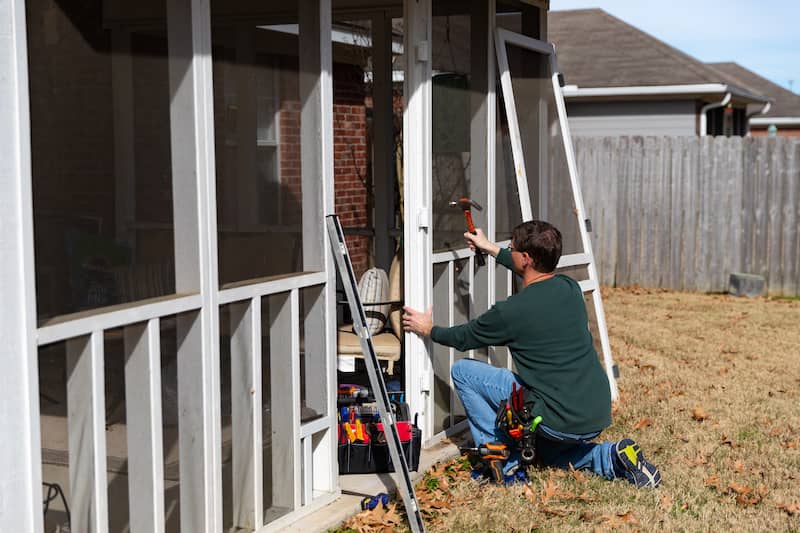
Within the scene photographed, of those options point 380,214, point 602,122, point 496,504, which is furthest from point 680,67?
point 496,504

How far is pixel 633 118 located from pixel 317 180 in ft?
45.0

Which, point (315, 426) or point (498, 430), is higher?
point (315, 426)

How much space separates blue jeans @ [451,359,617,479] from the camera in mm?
5559

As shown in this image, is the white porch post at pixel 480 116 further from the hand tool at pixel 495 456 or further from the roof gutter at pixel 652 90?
the roof gutter at pixel 652 90

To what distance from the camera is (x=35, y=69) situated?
3236 mm

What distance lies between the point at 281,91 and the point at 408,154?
4.63 feet

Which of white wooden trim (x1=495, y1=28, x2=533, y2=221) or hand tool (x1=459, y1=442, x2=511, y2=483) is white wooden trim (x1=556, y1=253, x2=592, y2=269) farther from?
hand tool (x1=459, y1=442, x2=511, y2=483)

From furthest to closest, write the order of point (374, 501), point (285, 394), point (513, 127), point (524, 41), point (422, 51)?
1. point (524, 41)
2. point (513, 127)
3. point (422, 51)
4. point (374, 501)
5. point (285, 394)

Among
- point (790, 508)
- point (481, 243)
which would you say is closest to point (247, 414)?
point (481, 243)

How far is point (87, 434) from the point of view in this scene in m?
3.52

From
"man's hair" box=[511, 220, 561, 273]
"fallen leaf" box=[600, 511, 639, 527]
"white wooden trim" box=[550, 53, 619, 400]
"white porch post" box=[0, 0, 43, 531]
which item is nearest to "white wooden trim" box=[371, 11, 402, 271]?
"white wooden trim" box=[550, 53, 619, 400]

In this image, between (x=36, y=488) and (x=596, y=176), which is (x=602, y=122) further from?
(x=36, y=488)

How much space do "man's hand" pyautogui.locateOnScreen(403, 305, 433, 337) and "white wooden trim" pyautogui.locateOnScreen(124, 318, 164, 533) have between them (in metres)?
2.14

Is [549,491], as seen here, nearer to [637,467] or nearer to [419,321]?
[637,467]
